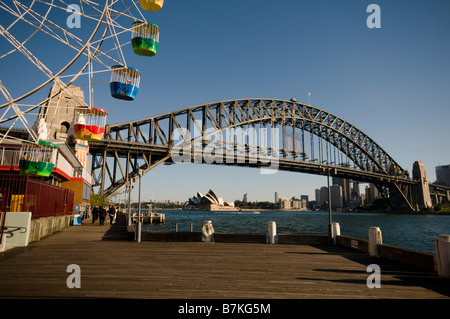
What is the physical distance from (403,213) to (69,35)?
118539 millimetres

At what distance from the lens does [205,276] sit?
24.4 feet

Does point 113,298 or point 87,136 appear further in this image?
point 87,136

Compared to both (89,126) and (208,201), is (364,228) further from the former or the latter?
(208,201)

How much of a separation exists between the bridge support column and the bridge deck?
116768 millimetres

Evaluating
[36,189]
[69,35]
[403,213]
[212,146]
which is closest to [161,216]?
[212,146]

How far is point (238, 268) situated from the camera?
8.51 meters

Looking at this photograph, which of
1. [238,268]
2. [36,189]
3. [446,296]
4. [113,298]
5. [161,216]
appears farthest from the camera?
[161,216]

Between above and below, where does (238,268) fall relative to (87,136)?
below

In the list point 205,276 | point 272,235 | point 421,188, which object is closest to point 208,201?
point 421,188

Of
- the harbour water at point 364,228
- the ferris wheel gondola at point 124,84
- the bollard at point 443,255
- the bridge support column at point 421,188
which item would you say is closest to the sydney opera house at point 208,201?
the harbour water at point 364,228

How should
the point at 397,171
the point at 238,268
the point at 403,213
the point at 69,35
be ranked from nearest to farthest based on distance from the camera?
the point at 238,268, the point at 69,35, the point at 403,213, the point at 397,171

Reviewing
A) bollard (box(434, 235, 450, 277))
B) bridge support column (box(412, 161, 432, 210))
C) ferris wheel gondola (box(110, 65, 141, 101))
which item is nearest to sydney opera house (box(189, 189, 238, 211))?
bridge support column (box(412, 161, 432, 210))

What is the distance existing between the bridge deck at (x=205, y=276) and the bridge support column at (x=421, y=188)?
383 ft

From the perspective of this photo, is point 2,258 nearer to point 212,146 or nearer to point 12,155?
point 12,155
